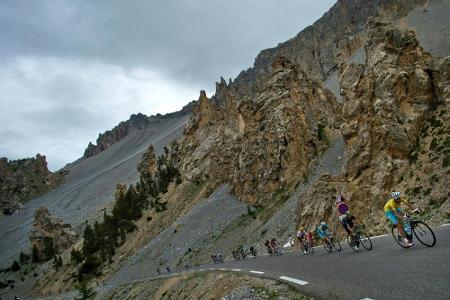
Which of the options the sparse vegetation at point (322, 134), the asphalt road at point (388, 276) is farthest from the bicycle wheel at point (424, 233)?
the sparse vegetation at point (322, 134)

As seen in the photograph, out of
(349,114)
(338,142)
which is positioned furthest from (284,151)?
(349,114)

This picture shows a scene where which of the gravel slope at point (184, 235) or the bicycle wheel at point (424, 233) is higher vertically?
the bicycle wheel at point (424, 233)

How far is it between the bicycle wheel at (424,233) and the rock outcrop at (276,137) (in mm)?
44925

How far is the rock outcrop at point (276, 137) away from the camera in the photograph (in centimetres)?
6200

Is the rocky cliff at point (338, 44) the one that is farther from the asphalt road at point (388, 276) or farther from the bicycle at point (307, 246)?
the asphalt road at point (388, 276)

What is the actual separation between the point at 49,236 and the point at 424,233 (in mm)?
130869

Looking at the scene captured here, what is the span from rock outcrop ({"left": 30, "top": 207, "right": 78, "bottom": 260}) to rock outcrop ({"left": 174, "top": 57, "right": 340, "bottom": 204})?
5576 cm

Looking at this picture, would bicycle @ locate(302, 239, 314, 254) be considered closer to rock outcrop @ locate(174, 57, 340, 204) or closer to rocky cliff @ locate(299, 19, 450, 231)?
rocky cliff @ locate(299, 19, 450, 231)

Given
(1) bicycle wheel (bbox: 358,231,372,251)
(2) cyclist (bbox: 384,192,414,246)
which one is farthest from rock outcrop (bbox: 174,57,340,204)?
(2) cyclist (bbox: 384,192,414,246)

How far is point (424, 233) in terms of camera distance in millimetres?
12695

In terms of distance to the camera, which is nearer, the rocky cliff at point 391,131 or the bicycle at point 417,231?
the bicycle at point 417,231

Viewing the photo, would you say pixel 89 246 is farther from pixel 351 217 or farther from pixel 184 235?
pixel 351 217

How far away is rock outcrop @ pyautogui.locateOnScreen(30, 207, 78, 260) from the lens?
12431 cm

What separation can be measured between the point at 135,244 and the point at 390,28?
6249 cm
